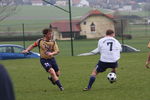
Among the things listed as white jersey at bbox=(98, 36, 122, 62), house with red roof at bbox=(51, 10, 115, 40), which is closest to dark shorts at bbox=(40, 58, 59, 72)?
white jersey at bbox=(98, 36, 122, 62)

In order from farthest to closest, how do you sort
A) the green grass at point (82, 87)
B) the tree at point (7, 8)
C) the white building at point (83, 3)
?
1. the white building at point (83, 3)
2. the tree at point (7, 8)
3. the green grass at point (82, 87)

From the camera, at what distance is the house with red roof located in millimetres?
67162

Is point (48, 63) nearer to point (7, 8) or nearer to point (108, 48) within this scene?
point (108, 48)

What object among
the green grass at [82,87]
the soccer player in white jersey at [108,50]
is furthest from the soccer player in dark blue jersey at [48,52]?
the soccer player in white jersey at [108,50]

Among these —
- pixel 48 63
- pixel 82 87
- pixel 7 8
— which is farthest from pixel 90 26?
pixel 48 63

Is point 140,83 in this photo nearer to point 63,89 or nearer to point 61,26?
point 63,89

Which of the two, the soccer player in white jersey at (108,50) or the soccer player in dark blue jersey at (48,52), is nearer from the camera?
the soccer player in white jersey at (108,50)

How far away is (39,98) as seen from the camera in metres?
11.6

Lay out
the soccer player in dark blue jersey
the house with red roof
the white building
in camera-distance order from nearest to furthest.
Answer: the soccer player in dark blue jersey < the house with red roof < the white building

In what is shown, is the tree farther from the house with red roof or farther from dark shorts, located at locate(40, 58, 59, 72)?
dark shorts, located at locate(40, 58, 59, 72)

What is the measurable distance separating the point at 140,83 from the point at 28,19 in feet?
282

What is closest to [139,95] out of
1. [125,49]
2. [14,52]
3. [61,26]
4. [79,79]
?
[79,79]

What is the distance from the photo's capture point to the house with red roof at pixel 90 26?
67.2m

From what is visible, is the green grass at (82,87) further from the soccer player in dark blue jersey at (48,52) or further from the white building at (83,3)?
the white building at (83,3)
